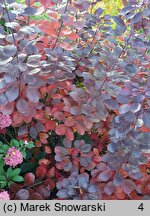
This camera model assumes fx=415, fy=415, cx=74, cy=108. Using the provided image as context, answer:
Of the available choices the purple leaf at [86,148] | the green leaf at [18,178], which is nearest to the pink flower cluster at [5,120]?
the green leaf at [18,178]

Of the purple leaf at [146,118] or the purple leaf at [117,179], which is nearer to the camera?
the purple leaf at [146,118]

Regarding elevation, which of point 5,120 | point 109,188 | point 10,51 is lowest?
point 109,188

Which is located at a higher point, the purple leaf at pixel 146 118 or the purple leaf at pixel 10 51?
the purple leaf at pixel 10 51

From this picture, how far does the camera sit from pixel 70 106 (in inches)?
68.4

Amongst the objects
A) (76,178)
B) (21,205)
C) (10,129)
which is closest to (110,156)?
(76,178)

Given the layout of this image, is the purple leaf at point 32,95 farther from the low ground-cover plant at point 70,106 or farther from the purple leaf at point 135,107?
the purple leaf at point 135,107

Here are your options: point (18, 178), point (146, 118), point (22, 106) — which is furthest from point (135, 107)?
point (18, 178)

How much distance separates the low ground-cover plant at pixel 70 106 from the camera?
5.18 feet

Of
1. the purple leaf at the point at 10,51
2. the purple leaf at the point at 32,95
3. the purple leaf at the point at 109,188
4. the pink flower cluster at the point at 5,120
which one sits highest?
the purple leaf at the point at 10,51

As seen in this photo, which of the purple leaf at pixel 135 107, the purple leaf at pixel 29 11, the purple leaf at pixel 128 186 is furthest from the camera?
the purple leaf at pixel 128 186

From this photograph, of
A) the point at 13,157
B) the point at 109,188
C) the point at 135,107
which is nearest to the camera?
the point at 135,107

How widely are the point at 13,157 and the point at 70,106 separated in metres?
0.33

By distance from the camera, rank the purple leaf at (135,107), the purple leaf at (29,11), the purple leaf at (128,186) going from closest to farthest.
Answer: the purple leaf at (135,107) < the purple leaf at (29,11) < the purple leaf at (128,186)

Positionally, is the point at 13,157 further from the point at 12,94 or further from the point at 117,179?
the point at 117,179
